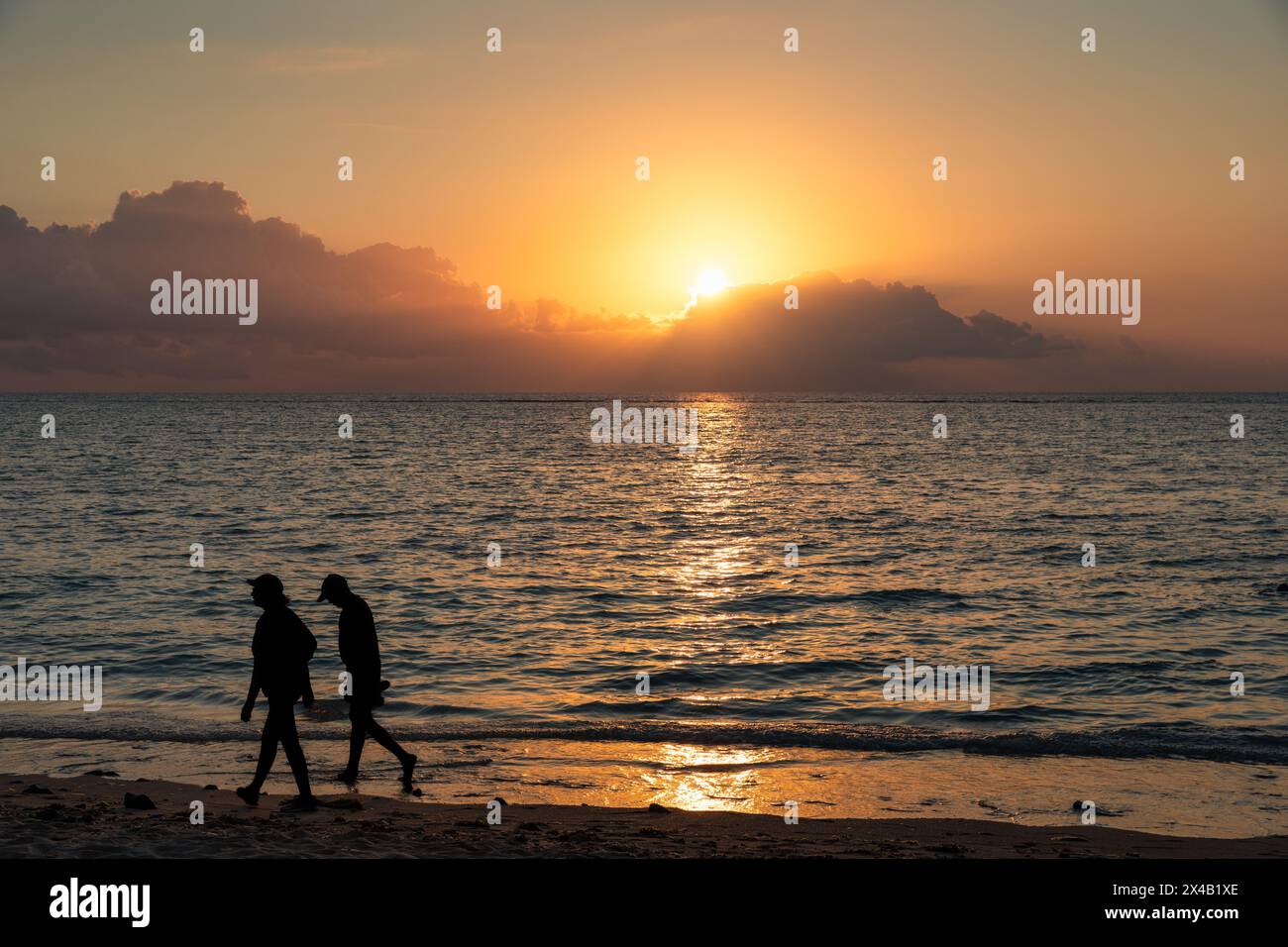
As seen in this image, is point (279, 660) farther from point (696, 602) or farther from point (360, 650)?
point (696, 602)

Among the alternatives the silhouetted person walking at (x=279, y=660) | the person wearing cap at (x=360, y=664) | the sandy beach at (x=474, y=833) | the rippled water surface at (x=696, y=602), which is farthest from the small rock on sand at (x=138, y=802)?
the rippled water surface at (x=696, y=602)

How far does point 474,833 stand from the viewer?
31.7 feet

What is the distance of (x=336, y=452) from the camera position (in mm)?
90688

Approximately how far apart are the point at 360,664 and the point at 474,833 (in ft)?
8.53

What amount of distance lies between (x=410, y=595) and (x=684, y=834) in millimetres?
16658

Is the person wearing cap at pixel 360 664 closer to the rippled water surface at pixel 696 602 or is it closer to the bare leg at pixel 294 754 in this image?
the bare leg at pixel 294 754

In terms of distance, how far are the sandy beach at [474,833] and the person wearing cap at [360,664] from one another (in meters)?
0.64

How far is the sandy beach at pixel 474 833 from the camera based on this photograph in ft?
28.8

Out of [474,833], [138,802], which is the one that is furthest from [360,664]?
[474,833]

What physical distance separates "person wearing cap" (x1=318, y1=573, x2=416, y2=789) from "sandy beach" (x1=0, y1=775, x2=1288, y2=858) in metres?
0.64

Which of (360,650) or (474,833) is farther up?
(360,650)

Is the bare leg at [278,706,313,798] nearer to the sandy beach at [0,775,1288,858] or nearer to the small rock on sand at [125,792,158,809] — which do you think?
the sandy beach at [0,775,1288,858]
